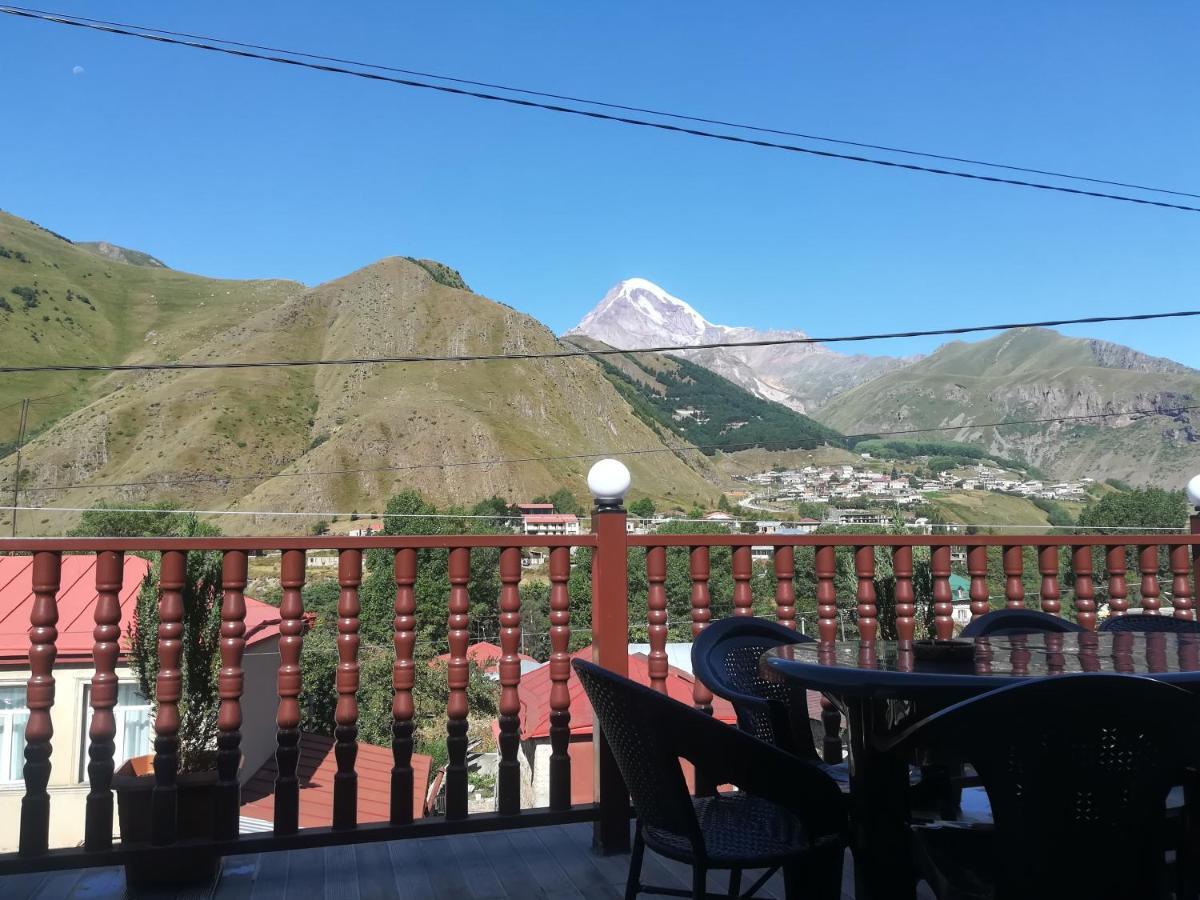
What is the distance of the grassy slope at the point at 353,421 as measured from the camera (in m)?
62.6

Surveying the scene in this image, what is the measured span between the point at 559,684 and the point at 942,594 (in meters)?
1.27

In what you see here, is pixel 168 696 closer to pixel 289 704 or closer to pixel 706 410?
pixel 289 704

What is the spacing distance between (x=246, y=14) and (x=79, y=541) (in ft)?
47.9

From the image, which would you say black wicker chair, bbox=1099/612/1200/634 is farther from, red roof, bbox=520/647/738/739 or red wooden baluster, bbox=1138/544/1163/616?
red roof, bbox=520/647/738/739

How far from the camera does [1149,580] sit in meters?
2.98

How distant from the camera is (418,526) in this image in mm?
51375

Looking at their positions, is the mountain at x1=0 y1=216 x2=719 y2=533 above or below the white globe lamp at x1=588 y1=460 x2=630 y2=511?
above

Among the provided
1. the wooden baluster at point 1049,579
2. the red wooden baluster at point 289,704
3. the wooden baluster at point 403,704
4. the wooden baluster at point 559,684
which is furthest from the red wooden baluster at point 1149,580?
the red wooden baluster at point 289,704

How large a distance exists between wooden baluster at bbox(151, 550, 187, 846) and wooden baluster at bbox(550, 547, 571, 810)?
36.5 inches

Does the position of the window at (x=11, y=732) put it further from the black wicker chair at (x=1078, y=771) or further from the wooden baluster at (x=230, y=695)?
the black wicker chair at (x=1078, y=771)

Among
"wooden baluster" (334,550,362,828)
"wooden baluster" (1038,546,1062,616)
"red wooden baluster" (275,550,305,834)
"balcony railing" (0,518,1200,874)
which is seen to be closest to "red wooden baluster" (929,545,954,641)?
"balcony railing" (0,518,1200,874)

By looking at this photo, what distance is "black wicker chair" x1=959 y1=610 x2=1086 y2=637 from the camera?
2.17 metres

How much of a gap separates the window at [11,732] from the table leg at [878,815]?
26.4 ft

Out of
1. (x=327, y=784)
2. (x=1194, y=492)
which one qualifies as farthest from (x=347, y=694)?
(x=327, y=784)
